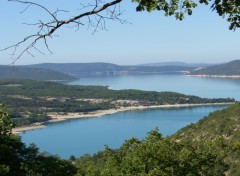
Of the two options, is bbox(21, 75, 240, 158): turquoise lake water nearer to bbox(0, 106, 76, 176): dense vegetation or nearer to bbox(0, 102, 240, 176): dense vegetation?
bbox(0, 106, 76, 176): dense vegetation

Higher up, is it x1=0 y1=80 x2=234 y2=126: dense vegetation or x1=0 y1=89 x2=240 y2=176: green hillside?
x1=0 y1=89 x2=240 y2=176: green hillside

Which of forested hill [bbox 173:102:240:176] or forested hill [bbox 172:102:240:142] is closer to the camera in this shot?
forested hill [bbox 173:102:240:176]

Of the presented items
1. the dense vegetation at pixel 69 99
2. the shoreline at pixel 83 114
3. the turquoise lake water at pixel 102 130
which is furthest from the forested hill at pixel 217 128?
the dense vegetation at pixel 69 99

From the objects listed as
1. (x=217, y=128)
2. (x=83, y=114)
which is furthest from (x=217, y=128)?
(x=83, y=114)

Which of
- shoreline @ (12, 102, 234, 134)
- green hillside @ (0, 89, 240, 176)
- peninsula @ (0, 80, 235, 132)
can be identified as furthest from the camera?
peninsula @ (0, 80, 235, 132)

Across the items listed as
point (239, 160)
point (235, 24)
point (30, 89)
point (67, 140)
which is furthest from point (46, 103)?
point (235, 24)

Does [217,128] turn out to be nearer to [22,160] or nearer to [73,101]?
[22,160]

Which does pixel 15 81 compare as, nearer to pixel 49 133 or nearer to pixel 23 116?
pixel 23 116

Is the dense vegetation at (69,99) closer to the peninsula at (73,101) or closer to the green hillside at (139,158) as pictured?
the peninsula at (73,101)

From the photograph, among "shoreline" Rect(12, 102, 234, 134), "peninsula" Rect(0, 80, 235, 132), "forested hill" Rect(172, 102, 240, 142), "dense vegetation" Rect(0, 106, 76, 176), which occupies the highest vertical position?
"dense vegetation" Rect(0, 106, 76, 176)

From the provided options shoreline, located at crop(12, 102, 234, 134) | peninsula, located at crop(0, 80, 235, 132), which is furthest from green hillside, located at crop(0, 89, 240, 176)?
peninsula, located at crop(0, 80, 235, 132)
